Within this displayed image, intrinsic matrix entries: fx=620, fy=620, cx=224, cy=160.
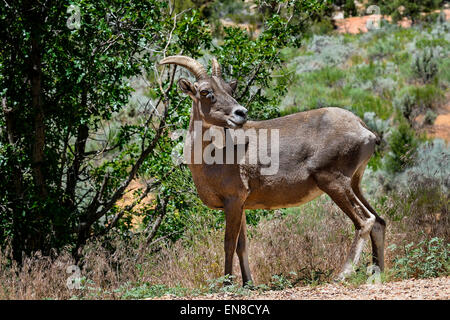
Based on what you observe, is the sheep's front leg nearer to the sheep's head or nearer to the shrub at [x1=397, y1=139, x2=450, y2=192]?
the sheep's head

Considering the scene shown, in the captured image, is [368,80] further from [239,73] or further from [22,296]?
[22,296]

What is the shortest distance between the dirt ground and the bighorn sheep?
60cm

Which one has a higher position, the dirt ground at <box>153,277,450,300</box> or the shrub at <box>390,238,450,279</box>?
the shrub at <box>390,238,450,279</box>

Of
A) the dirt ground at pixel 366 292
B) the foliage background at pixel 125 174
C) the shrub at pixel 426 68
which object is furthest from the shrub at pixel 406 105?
the dirt ground at pixel 366 292

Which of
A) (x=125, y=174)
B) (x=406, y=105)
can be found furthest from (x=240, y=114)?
(x=406, y=105)

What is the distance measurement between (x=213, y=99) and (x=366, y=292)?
2.83 m

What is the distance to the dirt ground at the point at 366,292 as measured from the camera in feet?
20.1

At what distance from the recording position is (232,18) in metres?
39.0

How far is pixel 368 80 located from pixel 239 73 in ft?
52.4

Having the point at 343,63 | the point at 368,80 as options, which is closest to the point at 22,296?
the point at 368,80

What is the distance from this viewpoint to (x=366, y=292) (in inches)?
257

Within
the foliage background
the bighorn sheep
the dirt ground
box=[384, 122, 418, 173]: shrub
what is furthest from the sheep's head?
box=[384, 122, 418, 173]: shrub

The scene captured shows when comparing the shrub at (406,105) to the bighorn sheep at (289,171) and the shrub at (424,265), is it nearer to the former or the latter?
the shrub at (424,265)

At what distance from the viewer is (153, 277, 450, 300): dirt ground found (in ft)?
20.1
